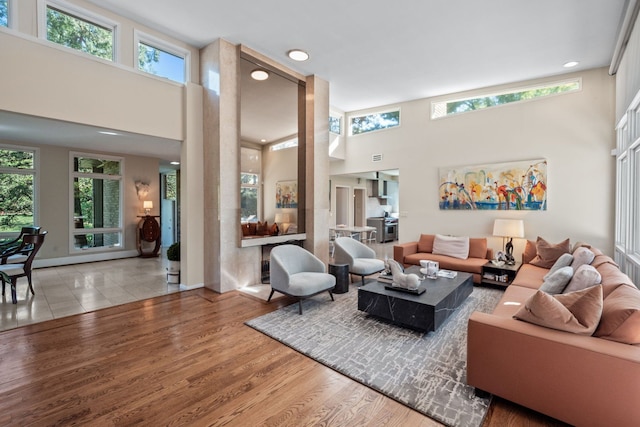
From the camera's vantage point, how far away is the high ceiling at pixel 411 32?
352 cm

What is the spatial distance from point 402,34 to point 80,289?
20.0ft

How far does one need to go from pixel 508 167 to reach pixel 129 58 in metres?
6.38

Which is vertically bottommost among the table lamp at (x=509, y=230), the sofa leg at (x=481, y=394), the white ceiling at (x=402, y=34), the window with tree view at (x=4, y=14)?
the sofa leg at (x=481, y=394)

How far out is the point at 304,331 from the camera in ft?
10.2

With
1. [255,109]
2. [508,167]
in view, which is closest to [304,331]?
[255,109]

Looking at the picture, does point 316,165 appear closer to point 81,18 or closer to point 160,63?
point 160,63

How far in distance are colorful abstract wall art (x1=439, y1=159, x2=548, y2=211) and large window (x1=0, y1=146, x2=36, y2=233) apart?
8.54 meters

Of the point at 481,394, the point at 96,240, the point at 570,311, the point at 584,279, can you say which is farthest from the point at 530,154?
the point at 96,240

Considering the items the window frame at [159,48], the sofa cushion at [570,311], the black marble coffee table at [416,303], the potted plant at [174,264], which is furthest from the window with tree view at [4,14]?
the sofa cushion at [570,311]

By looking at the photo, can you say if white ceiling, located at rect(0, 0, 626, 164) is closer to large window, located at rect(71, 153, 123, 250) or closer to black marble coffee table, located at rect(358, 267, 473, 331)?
large window, located at rect(71, 153, 123, 250)

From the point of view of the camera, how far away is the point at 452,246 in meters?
5.48

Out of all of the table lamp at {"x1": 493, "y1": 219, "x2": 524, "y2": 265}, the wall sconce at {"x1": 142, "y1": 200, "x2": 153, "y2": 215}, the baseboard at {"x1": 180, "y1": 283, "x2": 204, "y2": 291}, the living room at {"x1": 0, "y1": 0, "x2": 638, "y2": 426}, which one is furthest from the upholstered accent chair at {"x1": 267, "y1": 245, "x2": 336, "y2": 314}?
the wall sconce at {"x1": 142, "y1": 200, "x2": 153, "y2": 215}

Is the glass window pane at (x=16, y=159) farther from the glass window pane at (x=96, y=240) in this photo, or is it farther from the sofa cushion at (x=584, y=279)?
the sofa cushion at (x=584, y=279)

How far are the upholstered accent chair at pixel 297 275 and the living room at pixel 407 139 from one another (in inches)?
20.9
